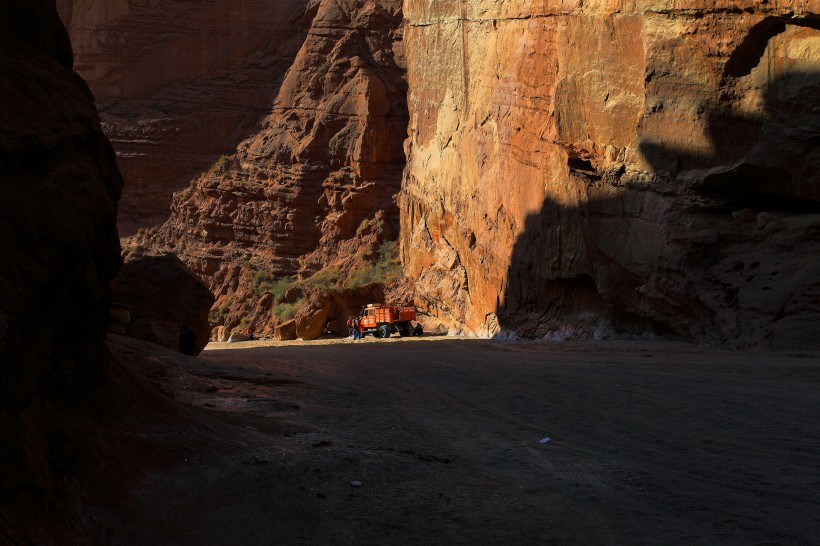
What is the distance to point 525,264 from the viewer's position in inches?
1085

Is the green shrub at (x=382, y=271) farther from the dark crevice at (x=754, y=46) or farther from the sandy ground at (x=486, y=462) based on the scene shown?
the sandy ground at (x=486, y=462)

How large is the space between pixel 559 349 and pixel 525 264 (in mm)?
6467

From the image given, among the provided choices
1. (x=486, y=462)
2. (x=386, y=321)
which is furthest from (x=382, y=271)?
(x=486, y=462)

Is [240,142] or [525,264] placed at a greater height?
[240,142]

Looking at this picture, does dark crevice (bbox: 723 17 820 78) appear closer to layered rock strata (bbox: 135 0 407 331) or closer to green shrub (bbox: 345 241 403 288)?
green shrub (bbox: 345 241 403 288)

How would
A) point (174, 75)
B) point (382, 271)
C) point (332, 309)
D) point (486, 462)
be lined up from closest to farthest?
1. point (486, 462)
2. point (332, 309)
3. point (382, 271)
4. point (174, 75)

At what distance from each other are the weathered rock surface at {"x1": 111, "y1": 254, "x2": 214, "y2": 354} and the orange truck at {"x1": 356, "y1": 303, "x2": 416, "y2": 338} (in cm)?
1631

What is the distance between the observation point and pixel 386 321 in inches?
1362

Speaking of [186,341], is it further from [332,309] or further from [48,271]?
[332,309]

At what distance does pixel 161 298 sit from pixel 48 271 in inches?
473

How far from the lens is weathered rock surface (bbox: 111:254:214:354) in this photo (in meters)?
16.4

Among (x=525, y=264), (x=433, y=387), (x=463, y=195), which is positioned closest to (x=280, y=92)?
(x=463, y=195)

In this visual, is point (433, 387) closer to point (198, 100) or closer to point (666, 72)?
point (666, 72)

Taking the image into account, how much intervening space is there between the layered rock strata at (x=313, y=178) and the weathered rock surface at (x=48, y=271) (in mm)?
36203
